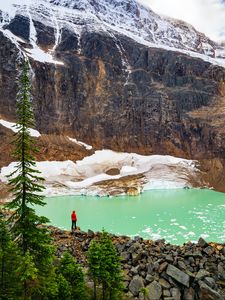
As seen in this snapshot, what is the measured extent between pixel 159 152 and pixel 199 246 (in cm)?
8601

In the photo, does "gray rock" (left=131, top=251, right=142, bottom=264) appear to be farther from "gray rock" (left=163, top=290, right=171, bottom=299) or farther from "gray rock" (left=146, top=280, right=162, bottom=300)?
"gray rock" (left=163, top=290, right=171, bottom=299)

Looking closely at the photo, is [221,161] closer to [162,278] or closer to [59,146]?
[59,146]

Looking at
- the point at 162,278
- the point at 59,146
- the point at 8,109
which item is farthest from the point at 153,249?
the point at 8,109

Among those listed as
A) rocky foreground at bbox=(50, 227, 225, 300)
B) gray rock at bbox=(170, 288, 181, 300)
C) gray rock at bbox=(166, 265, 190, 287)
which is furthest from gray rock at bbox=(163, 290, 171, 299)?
gray rock at bbox=(166, 265, 190, 287)

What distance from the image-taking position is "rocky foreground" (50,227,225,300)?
16.4 meters

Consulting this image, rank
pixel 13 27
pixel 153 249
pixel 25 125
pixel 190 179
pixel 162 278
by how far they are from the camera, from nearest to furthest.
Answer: pixel 25 125
pixel 162 278
pixel 153 249
pixel 190 179
pixel 13 27

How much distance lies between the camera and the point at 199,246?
1866 cm

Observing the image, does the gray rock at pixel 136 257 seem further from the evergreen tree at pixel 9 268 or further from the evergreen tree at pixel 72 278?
the evergreen tree at pixel 9 268

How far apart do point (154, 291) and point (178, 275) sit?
1.30 meters

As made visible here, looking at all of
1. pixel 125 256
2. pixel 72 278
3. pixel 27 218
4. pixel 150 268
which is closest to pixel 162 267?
pixel 150 268

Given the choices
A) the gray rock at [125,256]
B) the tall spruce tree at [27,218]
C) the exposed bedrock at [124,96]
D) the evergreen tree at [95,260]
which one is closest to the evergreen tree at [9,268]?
the tall spruce tree at [27,218]

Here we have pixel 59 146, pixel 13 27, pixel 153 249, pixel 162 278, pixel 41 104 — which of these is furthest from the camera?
pixel 13 27

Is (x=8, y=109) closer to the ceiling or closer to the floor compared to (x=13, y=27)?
closer to the floor

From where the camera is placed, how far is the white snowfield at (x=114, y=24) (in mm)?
117875
